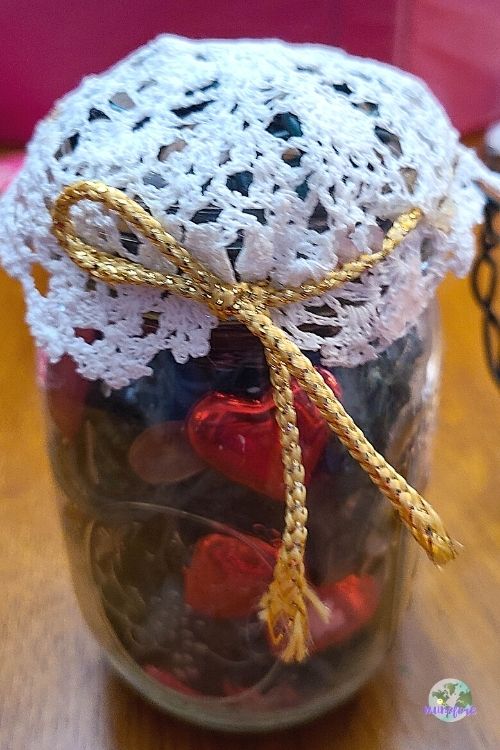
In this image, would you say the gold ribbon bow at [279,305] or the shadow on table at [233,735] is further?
the shadow on table at [233,735]

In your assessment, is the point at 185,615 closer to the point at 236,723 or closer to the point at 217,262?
the point at 236,723

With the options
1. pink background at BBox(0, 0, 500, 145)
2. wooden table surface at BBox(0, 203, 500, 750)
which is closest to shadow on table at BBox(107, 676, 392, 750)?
wooden table surface at BBox(0, 203, 500, 750)

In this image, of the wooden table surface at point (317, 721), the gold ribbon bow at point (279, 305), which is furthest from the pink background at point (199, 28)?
the gold ribbon bow at point (279, 305)

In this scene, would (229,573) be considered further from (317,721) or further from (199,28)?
(199,28)

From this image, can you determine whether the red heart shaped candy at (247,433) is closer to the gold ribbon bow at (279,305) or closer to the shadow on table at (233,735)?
the gold ribbon bow at (279,305)

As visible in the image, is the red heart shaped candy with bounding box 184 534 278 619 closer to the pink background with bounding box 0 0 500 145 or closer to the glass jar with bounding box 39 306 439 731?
the glass jar with bounding box 39 306 439 731

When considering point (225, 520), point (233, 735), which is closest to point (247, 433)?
point (225, 520)

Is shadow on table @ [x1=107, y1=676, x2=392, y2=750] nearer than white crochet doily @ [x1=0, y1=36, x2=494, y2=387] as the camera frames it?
No

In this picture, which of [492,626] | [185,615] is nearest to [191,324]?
[185,615]

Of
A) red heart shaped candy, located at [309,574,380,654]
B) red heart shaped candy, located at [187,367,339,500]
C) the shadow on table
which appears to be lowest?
the shadow on table
